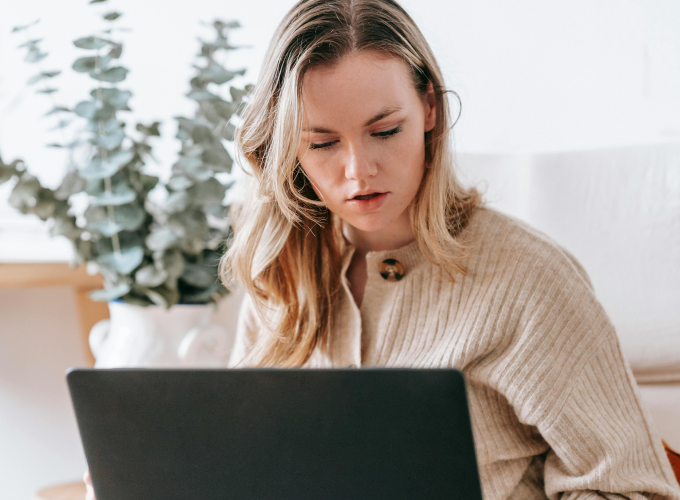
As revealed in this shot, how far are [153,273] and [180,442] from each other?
783mm

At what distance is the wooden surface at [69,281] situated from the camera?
4.70 ft

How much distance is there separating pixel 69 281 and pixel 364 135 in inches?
43.2

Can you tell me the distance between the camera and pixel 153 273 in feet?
4.15

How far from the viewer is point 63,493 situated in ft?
3.93

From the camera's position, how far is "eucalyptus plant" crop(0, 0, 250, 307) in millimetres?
1261

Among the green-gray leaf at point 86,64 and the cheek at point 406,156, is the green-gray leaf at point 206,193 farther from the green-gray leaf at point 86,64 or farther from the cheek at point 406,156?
the cheek at point 406,156

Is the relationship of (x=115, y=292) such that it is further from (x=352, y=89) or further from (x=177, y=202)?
(x=352, y=89)

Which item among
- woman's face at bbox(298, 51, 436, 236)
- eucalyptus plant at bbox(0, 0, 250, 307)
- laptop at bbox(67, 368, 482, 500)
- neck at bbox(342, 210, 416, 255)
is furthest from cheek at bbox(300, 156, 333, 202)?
eucalyptus plant at bbox(0, 0, 250, 307)

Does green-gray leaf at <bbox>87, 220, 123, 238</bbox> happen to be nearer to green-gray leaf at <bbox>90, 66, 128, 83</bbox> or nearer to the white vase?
the white vase

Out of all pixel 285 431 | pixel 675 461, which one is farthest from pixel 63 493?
pixel 675 461

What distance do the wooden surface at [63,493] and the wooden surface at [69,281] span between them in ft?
1.49

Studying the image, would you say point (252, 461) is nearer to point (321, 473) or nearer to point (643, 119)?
point (321, 473)

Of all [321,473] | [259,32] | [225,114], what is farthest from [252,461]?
[259,32]

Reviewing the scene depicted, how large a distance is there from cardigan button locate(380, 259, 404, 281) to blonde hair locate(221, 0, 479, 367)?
0.05 meters
